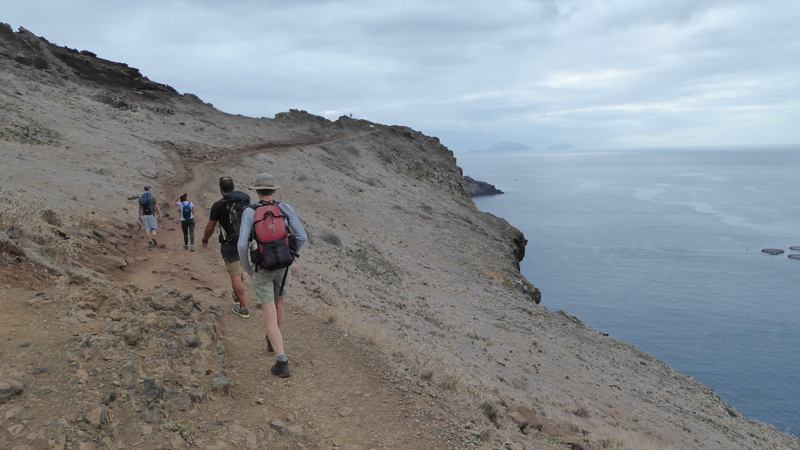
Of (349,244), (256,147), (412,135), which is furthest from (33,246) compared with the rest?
(412,135)

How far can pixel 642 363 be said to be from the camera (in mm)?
24250

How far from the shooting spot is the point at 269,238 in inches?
266

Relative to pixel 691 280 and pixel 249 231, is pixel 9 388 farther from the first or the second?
pixel 691 280

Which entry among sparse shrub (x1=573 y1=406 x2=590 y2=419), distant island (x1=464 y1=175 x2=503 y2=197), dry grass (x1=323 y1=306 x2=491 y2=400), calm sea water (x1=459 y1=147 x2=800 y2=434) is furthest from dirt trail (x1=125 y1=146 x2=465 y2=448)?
distant island (x1=464 y1=175 x2=503 y2=197)

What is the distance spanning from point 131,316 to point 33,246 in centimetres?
306

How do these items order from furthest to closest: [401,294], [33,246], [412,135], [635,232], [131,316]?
1. [635,232]
2. [412,135]
3. [401,294]
4. [33,246]
5. [131,316]

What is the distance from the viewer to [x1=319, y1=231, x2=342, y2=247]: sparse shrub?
937 inches

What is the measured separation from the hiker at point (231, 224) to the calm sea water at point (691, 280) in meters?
35.2

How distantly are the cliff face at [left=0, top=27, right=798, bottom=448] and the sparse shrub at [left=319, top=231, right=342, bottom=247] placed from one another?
0.16 meters

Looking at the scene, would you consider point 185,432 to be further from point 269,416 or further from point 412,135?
point 412,135

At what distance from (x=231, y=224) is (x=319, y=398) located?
3.26 metres

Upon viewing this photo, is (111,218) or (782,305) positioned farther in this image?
(782,305)

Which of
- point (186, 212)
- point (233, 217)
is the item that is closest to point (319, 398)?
point (233, 217)

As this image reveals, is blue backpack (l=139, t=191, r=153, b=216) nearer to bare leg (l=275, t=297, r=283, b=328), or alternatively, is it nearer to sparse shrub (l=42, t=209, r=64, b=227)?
sparse shrub (l=42, t=209, r=64, b=227)
